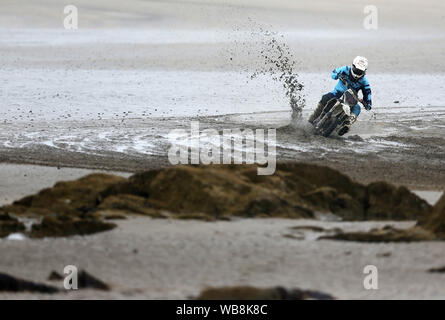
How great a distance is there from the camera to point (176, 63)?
31.0 metres

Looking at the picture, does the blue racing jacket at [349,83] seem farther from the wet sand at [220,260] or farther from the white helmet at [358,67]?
the wet sand at [220,260]

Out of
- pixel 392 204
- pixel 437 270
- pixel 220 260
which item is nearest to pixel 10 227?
pixel 220 260

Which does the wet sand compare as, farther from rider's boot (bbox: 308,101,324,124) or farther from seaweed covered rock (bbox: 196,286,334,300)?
rider's boot (bbox: 308,101,324,124)

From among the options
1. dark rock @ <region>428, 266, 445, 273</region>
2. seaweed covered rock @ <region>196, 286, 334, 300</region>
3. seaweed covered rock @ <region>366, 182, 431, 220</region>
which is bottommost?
seaweed covered rock @ <region>196, 286, 334, 300</region>

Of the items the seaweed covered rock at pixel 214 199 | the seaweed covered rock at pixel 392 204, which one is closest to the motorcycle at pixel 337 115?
the seaweed covered rock at pixel 214 199

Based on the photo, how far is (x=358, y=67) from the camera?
1764cm

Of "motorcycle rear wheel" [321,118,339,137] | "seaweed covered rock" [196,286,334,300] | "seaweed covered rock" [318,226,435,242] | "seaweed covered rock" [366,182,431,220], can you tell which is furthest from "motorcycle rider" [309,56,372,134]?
"seaweed covered rock" [196,286,334,300]

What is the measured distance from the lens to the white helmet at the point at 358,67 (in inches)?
695

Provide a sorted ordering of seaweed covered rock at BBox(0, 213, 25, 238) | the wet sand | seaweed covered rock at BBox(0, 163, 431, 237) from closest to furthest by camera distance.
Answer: the wet sand, seaweed covered rock at BBox(0, 213, 25, 238), seaweed covered rock at BBox(0, 163, 431, 237)

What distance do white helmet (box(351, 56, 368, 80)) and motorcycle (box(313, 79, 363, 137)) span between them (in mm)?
252

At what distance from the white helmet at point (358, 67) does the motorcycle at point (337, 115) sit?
252mm

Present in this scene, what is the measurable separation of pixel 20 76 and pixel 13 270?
18.5 metres

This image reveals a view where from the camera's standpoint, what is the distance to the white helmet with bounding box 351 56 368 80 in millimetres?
17656
